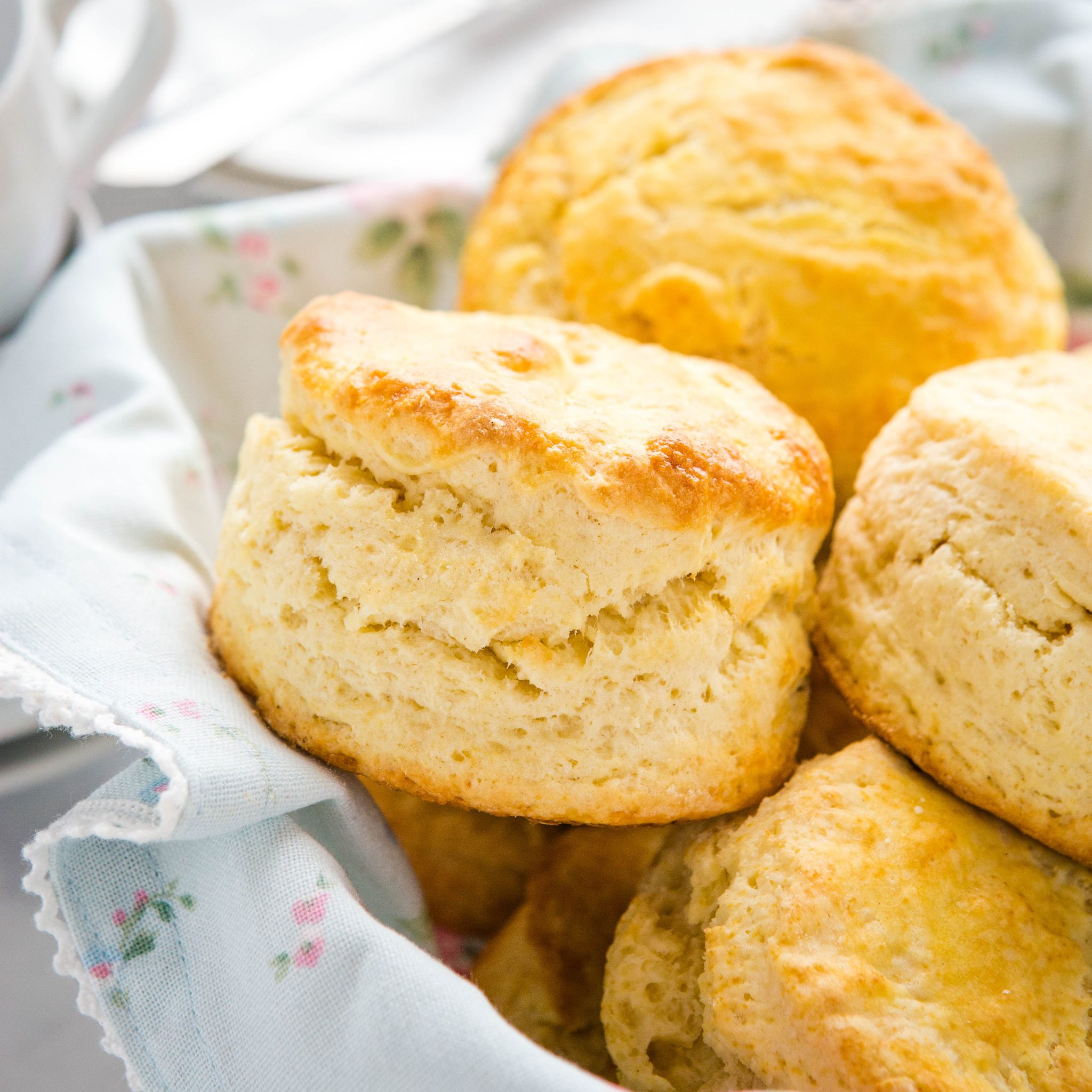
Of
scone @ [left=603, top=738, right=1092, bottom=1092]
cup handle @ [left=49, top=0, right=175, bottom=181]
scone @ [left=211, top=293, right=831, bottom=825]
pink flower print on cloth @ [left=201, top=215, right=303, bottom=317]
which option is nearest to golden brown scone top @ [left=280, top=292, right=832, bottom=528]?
scone @ [left=211, top=293, right=831, bottom=825]

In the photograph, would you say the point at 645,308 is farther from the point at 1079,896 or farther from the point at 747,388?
the point at 1079,896

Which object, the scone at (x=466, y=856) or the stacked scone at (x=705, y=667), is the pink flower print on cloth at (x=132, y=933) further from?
the scone at (x=466, y=856)

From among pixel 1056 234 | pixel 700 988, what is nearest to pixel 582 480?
pixel 700 988

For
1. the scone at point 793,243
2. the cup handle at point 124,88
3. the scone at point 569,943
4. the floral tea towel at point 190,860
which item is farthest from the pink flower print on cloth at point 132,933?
the cup handle at point 124,88

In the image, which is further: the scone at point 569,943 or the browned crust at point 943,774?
the scone at point 569,943

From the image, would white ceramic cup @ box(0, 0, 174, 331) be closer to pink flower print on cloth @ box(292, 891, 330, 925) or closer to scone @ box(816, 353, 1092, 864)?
pink flower print on cloth @ box(292, 891, 330, 925)

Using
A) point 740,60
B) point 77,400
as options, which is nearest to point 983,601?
point 740,60
